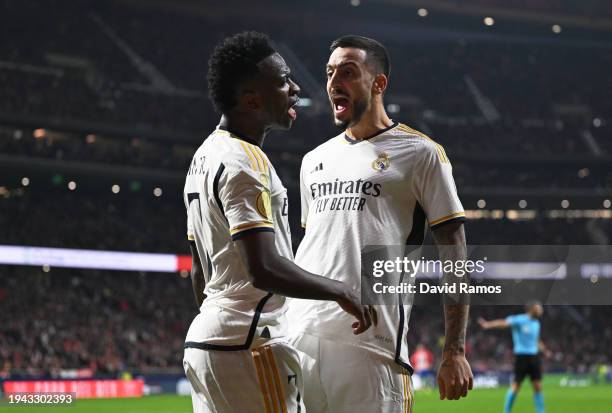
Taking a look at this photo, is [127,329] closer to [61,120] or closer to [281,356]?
[61,120]

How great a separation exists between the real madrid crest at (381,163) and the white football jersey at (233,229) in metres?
0.72

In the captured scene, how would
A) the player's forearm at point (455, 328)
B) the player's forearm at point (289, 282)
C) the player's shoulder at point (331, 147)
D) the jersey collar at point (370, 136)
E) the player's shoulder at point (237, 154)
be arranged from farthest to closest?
the player's shoulder at point (331, 147) < the jersey collar at point (370, 136) < the player's forearm at point (455, 328) < the player's shoulder at point (237, 154) < the player's forearm at point (289, 282)

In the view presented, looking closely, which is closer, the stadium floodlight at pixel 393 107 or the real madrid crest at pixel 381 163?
the real madrid crest at pixel 381 163

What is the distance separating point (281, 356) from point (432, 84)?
48.2 m

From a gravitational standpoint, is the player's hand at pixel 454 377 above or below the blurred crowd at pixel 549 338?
above

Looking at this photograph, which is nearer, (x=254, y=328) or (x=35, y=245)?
(x=254, y=328)

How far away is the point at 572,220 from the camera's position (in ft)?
164

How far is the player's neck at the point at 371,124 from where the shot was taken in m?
4.60

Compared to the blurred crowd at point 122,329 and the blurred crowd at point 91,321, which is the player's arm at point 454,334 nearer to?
the blurred crowd at point 122,329

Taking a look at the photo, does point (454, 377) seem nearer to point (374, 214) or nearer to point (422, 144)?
point (374, 214)

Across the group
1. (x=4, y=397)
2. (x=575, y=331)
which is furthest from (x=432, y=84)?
(x=4, y=397)

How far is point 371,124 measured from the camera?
15.1 feet

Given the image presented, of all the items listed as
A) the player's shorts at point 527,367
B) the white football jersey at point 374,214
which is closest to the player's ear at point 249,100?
the white football jersey at point 374,214

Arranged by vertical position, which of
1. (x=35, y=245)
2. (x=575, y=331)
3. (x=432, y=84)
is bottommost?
(x=575, y=331)
